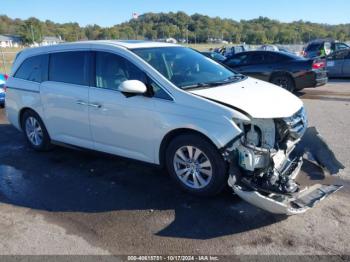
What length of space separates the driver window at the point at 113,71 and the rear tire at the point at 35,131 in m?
1.70

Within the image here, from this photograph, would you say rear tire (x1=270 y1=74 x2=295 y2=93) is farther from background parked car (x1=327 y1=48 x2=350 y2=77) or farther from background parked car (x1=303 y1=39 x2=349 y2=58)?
background parked car (x1=303 y1=39 x2=349 y2=58)

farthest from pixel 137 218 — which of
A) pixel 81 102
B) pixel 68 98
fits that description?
pixel 68 98

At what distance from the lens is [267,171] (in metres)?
3.76

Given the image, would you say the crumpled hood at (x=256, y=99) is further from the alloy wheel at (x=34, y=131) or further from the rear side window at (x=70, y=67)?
the alloy wheel at (x=34, y=131)

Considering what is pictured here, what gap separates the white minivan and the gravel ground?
0.82 ft

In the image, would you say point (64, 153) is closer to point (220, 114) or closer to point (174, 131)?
point (174, 131)

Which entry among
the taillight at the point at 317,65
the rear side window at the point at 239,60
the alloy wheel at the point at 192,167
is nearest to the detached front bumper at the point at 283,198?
the alloy wheel at the point at 192,167

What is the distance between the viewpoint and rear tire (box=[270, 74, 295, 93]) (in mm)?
11008

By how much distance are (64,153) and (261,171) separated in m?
3.63

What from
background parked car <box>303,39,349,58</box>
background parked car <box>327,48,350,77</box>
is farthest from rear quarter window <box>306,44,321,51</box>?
background parked car <box>327,48,350,77</box>

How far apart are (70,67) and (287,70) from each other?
7628 millimetres

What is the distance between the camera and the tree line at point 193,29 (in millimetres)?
76000

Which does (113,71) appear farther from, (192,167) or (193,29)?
(193,29)

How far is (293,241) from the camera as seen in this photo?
3.34 meters
